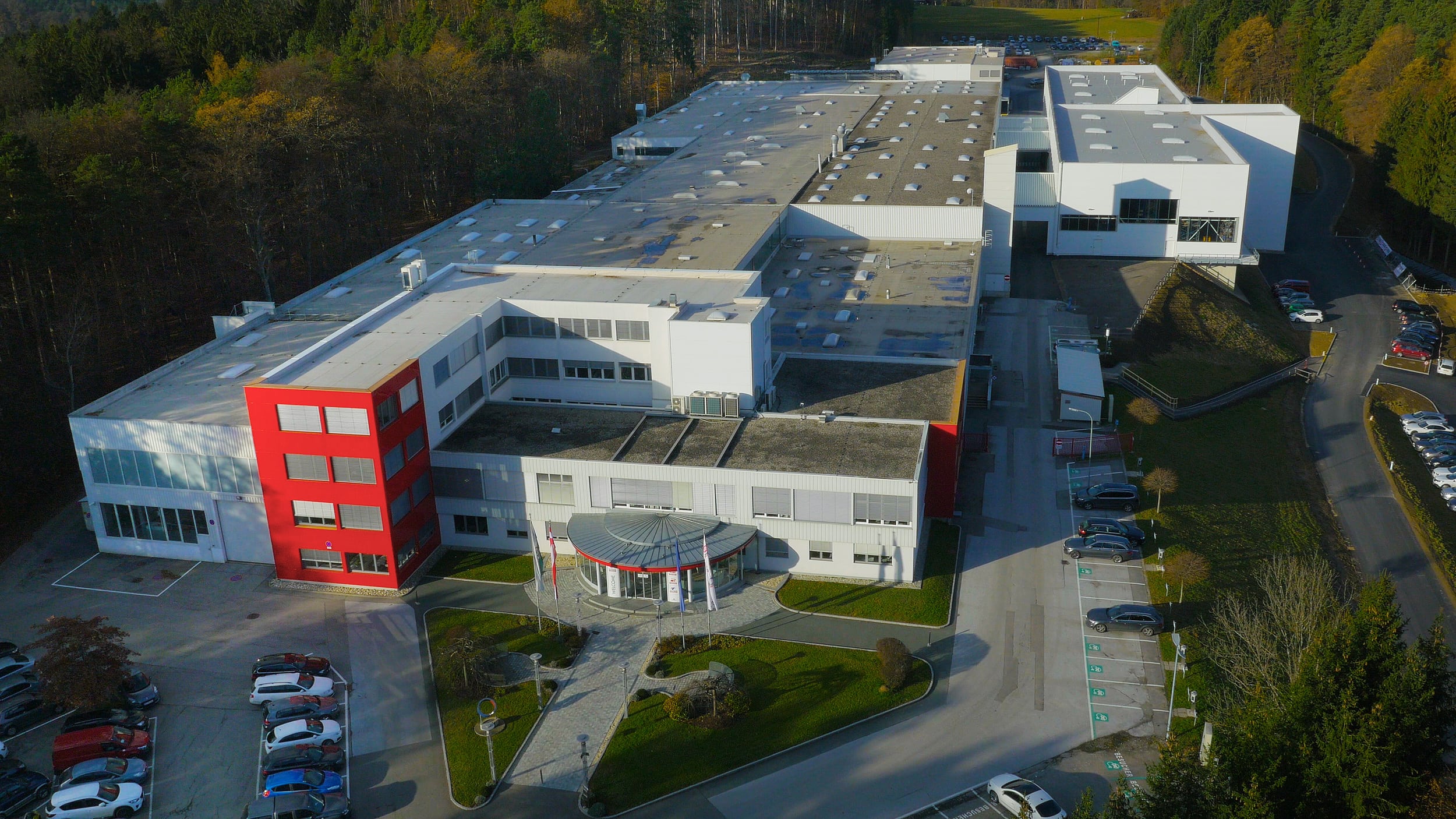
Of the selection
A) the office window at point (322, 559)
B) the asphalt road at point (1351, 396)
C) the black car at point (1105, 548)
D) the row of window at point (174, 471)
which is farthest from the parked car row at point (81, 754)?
the asphalt road at point (1351, 396)

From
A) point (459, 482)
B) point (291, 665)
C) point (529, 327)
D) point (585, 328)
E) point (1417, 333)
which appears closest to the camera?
point (291, 665)

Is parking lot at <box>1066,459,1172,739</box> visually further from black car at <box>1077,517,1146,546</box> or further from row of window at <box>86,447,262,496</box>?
row of window at <box>86,447,262,496</box>

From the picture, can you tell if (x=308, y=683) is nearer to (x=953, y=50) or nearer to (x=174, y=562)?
(x=174, y=562)

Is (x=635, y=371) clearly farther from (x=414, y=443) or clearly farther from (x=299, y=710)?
(x=299, y=710)

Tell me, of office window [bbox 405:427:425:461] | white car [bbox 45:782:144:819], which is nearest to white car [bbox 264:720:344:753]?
white car [bbox 45:782:144:819]

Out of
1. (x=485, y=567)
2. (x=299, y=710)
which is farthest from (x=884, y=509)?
(x=299, y=710)
